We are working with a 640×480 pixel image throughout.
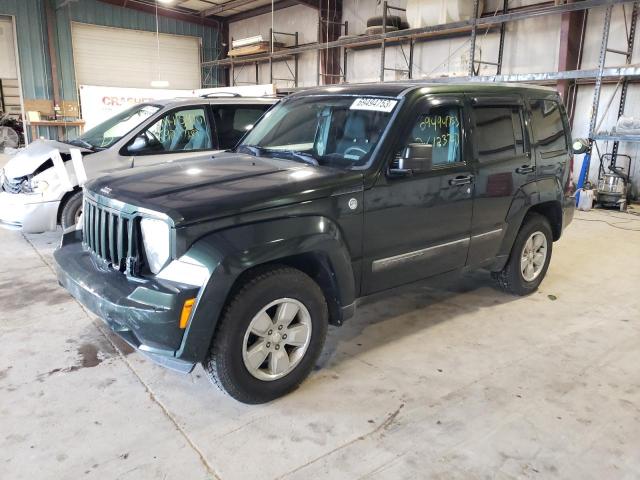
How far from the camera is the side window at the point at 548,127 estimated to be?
4020 mm

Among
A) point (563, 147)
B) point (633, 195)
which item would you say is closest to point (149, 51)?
point (633, 195)

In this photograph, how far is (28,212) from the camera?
520cm

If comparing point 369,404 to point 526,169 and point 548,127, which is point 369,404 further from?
point 548,127

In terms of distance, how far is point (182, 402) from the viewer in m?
2.70

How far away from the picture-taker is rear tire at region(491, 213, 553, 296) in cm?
411

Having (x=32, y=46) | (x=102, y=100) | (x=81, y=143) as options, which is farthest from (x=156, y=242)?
(x=32, y=46)

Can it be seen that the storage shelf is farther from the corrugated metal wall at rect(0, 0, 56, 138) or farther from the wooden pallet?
the corrugated metal wall at rect(0, 0, 56, 138)

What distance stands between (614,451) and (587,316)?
1786 millimetres

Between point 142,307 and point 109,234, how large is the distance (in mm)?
596

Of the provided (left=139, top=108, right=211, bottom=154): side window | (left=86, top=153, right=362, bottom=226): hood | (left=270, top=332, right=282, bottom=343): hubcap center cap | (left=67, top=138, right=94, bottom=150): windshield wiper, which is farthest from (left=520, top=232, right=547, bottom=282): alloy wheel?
(left=67, top=138, right=94, bottom=150): windshield wiper

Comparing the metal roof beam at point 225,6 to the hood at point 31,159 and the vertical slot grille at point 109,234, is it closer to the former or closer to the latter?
the hood at point 31,159

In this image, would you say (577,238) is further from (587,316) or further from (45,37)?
(45,37)

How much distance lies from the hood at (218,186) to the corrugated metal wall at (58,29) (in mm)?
15497

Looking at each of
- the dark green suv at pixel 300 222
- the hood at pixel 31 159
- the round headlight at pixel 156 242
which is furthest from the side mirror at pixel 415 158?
the hood at pixel 31 159
